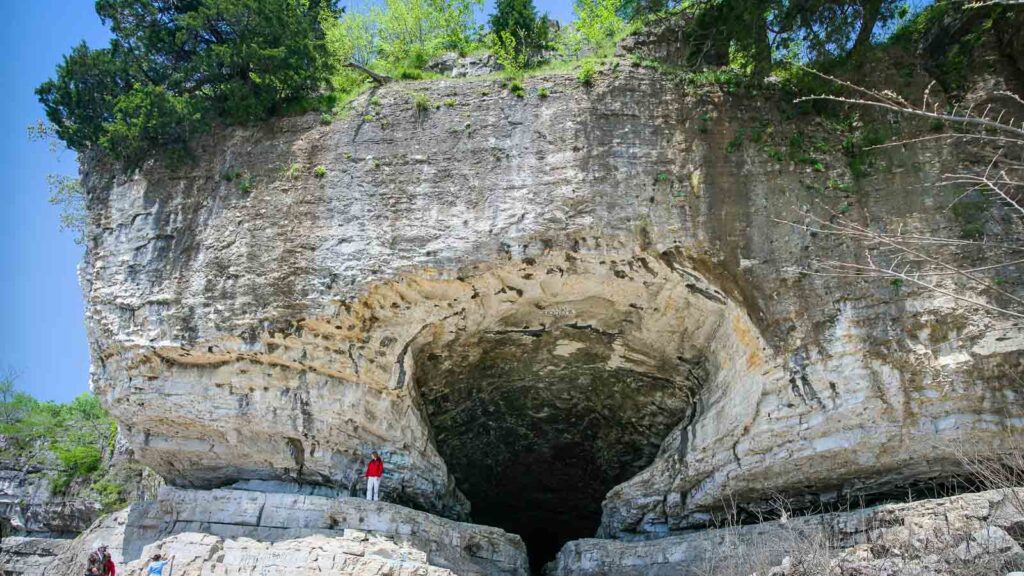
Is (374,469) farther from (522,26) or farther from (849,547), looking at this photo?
(522,26)

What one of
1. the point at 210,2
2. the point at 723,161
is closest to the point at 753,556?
the point at 723,161

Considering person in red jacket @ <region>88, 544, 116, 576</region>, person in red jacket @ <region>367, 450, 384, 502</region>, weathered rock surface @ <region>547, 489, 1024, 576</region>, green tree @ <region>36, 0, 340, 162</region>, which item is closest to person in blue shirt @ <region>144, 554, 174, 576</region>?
person in red jacket @ <region>88, 544, 116, 576</region>

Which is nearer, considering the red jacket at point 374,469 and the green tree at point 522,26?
the red jacket at point 374,469

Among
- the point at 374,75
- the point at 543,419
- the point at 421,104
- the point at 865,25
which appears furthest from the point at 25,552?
the point at 865,25

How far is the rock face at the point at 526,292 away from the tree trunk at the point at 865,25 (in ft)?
5.25

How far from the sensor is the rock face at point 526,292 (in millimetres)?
11297

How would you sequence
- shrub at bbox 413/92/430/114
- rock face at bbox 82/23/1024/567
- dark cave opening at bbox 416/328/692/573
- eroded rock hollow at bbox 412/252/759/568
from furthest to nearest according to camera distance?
dark cave opening at bbox 416/328/692/573 → shrub at bbox 413/92/430/114 → eroded rock hollow at bbox 412/252/759/568 → rock face at bbox 82/23/1024/567

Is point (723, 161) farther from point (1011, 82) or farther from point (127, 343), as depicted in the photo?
point (127, 343)

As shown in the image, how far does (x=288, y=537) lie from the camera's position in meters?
11.6

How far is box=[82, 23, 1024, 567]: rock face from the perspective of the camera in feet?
37.1

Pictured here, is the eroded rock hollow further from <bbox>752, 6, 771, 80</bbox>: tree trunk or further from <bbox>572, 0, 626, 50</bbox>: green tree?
<bbox>572, 0, 626, 50</bbox>: green tree

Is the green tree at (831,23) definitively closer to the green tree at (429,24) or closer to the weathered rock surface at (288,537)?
the green tree at (429,24)

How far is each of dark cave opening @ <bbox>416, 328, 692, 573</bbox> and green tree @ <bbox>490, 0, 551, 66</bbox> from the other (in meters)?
5.70

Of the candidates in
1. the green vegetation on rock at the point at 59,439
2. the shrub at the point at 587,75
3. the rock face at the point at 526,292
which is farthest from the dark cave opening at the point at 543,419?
the green vegetation on rock at the point at 59,439
